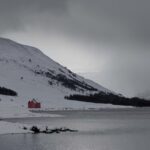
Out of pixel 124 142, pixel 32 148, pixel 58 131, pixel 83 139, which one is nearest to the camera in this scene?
pixel 32 148

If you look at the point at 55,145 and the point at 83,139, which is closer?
the point at 55,145

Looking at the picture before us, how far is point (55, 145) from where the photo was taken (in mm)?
73000

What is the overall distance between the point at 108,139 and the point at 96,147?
12864 mm

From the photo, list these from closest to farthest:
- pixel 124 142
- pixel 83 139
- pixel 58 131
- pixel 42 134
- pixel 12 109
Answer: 1. pixel 124 142
2. pixel 83 139
3. pixel 42 134
4. pixel 58 131
5. pixel 12 109

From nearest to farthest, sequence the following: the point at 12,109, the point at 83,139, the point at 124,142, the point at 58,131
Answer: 1. the point at 124,142
2. the point at 83,139
3. the point at 58,131
4. the point at 12,109

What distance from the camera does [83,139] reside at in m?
82.8

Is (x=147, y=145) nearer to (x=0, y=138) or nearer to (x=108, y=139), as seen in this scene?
(x=108, y=139)

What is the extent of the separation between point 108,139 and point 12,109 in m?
101

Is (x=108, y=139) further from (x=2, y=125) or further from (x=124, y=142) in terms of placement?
(x=2, y=125)

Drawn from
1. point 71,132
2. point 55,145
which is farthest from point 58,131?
point 55,145

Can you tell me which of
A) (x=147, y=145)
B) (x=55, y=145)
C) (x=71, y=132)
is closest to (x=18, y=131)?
(x=71, y=132)

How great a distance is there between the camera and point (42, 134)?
291ft

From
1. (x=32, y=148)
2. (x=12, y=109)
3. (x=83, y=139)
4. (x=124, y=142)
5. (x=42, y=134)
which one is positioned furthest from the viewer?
(x=12, y=109)

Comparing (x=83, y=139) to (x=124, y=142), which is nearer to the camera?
(x=124, y=142)
